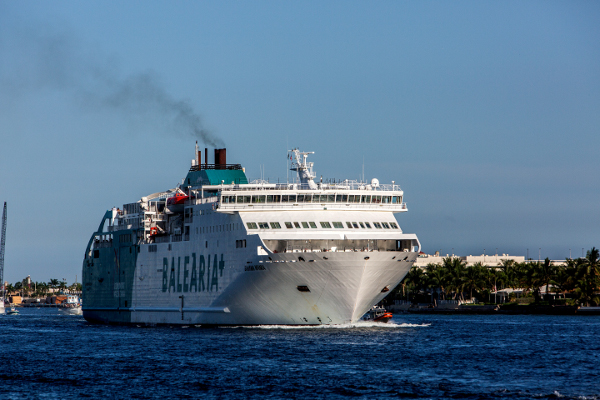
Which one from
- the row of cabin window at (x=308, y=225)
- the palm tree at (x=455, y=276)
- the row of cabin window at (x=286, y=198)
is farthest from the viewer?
the palm tree at (x=455, y=276)

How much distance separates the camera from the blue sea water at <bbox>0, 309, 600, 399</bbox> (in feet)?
117

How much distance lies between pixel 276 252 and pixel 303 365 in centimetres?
1498

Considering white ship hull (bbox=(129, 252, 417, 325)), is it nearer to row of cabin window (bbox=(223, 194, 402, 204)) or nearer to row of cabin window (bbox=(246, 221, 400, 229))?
row of cabin window (bbox=(246, 221, 400, 229))

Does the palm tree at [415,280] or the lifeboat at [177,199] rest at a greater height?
the lifeboat at [177,199]

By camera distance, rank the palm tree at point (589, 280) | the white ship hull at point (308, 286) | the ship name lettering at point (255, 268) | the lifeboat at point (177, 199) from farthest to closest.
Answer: the palm tree at point (589, 280)
the lifeboat at point (177, 199)
the ship name lettering at point (255, 268)
the white ship hull at point (308, 286)

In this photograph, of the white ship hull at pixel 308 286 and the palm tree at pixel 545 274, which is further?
the palm tree at pixel 545 274

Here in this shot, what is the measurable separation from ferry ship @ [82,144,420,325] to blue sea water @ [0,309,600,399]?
1.97m

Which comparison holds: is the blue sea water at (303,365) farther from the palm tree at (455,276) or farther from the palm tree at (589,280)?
the palm tree at (455,276)

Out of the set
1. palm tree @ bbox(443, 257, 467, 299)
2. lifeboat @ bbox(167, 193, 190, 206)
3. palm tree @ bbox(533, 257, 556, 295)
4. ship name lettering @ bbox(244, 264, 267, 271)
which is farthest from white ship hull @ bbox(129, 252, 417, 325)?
palm tree @ bbox(443, 257, 467, 299)

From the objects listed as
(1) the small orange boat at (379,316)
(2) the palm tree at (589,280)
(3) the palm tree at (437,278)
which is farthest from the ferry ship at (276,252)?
(3) the palm tree at (437,278)

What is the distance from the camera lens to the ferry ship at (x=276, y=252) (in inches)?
2199

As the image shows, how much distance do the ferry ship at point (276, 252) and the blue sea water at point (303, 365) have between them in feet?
6.46

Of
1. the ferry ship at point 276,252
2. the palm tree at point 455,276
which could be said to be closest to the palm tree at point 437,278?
the palm tree at point 455,276

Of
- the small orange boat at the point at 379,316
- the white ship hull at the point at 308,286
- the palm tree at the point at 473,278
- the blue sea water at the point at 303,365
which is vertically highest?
the palm tree at the point at 473,278
